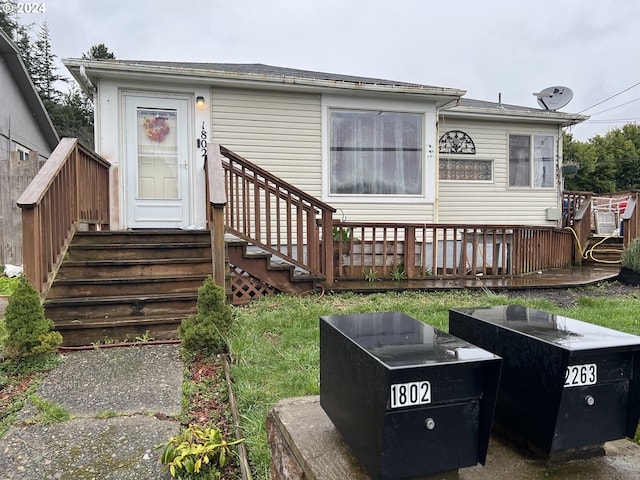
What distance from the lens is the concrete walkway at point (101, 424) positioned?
76.7 inches

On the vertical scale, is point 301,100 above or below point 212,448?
above

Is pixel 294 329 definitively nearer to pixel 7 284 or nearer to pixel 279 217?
pixel 279 217

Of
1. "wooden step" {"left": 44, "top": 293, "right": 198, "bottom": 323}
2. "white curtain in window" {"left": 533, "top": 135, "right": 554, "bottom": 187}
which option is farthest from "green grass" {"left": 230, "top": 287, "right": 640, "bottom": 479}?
"white curtain in window" {"left": 533, "top": 135, "right": 554, "bottom": 187}

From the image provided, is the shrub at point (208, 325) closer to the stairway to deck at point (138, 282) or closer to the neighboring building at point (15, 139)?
the stairway to deck at point (138, 282)

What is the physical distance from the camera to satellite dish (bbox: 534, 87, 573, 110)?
377 inches

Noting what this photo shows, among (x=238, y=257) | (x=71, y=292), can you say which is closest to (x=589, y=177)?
(x=238, y=257)

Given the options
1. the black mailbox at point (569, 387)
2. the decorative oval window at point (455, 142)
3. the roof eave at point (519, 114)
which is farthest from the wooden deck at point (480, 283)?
the black mailbox at point (569, 387)

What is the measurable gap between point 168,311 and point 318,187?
405 centimetres

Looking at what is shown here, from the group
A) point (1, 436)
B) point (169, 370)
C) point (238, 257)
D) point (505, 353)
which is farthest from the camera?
point (238, 257)

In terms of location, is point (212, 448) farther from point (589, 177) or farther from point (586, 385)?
point (589, 177)

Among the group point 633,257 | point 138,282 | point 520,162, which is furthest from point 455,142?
point 138,282

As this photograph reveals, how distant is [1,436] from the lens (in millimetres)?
2197

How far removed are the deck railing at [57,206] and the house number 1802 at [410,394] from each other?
347 centimetres

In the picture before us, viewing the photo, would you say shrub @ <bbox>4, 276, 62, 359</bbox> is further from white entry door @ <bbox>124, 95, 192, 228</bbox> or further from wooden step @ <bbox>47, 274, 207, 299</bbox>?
white entry door @ <bbox>124, 95, 192, 228</bbox>
